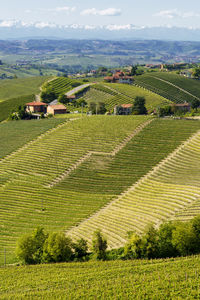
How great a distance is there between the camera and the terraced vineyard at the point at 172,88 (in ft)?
586

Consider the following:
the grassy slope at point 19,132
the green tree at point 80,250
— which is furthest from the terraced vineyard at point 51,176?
the green tree at point 80,250

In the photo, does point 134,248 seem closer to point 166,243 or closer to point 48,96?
point 166,243

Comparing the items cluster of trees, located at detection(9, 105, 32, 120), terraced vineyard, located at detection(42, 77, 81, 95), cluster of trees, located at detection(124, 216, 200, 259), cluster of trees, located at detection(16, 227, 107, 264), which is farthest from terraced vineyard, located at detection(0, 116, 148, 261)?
terraced vineyard, located at detection(42, 77, 81, 95)

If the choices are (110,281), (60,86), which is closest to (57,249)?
(110,281)

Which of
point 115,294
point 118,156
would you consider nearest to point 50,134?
point 118,156

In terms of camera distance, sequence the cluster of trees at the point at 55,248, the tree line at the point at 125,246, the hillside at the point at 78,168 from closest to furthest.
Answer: the tree line at the point at 125,246
the cluster of trees at the point at 55,248
the hillside at the point at 78,168

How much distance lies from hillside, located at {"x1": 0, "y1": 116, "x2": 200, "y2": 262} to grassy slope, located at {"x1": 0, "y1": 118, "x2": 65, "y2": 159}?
3.30 meters

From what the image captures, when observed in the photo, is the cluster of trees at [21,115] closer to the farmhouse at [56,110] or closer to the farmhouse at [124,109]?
the farmhouse at [56,110]

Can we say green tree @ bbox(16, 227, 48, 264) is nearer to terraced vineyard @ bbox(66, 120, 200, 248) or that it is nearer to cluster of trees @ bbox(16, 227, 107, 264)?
cluster of trees @ bbox(16, 227, 107, 264)

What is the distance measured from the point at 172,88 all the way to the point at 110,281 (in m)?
157

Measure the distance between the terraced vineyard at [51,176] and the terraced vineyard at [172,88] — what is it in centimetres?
7467

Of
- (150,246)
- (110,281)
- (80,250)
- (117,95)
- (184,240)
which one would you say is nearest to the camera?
(110,281)

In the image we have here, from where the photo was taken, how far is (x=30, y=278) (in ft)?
146

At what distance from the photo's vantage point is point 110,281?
41.7 m
